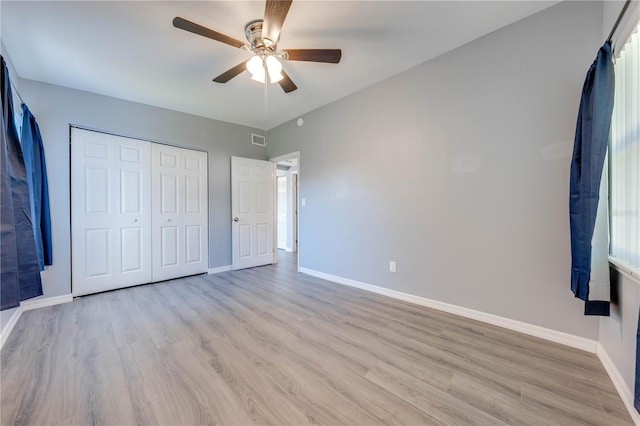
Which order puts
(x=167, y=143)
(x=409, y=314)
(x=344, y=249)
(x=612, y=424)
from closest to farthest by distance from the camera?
1. (x=612, y=424)
2. (x=409, y=314)
3. (x=344, y=249)
4. (x=167, y=143)

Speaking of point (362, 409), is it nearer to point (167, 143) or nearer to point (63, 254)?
point (63, 254)

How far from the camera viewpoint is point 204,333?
217 cm

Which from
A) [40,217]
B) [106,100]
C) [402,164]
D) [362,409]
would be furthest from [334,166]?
[40,217]

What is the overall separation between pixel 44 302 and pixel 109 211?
123 cm

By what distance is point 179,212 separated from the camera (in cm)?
394

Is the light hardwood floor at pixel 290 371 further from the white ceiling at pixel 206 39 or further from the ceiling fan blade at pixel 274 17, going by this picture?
the white ceiling at pixel 206 39

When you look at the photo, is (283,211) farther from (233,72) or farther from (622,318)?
(622,318)

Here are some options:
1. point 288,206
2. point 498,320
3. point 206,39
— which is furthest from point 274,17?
point 288,206

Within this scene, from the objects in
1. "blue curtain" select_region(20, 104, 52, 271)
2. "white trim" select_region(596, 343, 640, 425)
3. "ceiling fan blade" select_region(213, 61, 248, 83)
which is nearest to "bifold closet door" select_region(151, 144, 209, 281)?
"blue curtain" select_region(20, 104, 52, 271)

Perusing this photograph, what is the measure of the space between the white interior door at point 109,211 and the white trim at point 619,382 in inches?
191

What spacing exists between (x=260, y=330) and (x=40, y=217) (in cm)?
284

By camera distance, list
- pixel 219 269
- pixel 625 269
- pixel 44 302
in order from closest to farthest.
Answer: pixel 625 269
pixel 44 302
pixel 219 269

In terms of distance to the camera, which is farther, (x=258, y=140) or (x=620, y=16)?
(x=258, y=140)

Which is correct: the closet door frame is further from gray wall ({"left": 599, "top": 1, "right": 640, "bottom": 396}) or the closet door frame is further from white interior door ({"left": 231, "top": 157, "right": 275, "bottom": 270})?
gray wall ({"left": 599, "top": 1, "right": 640, "bottom": 396})
